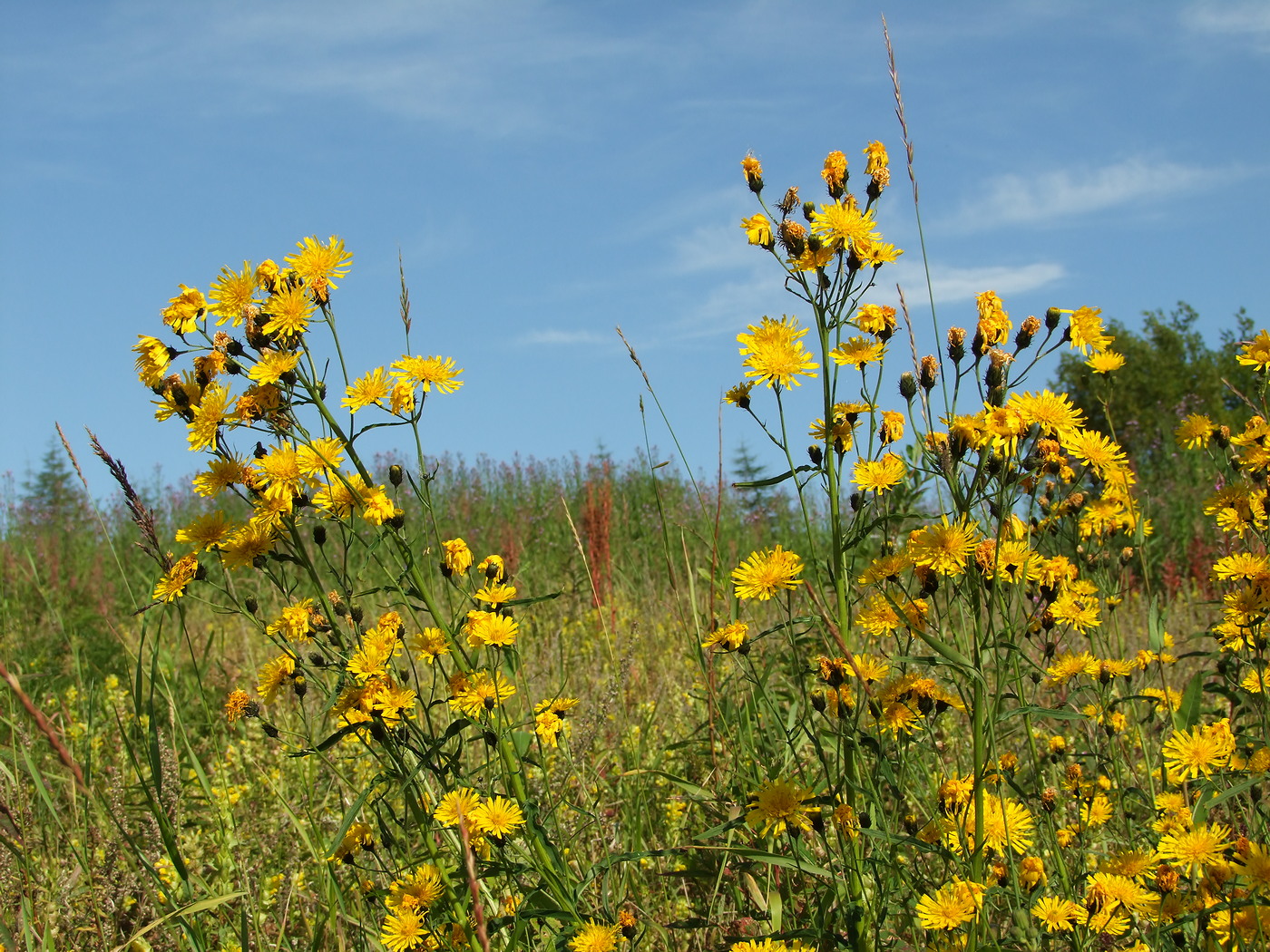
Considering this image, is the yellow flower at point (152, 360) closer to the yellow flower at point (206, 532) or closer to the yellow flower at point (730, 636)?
the yellow flower at point (206, 532)

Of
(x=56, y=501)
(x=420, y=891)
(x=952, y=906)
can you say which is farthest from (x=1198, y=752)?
(x=56, y=501)

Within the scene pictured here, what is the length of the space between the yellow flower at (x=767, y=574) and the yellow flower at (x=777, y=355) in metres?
0.35

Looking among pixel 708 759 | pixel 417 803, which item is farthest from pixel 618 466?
pixel 417 803

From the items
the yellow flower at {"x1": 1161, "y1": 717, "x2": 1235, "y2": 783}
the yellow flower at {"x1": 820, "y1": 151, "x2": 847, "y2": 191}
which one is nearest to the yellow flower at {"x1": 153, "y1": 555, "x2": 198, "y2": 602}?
the yellow flower at {"x1": 820, "y1": 151, "x2": 847, "y2": 191}

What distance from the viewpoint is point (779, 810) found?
5.53 ft

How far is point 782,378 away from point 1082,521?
121 centimetres

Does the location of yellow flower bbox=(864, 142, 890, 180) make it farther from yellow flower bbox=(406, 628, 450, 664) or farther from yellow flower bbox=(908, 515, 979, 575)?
yellow flower bbox=(406, 628, 450, 664)

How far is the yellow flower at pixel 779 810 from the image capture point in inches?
66.0

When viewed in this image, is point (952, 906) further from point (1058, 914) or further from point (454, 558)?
point (454, 558)

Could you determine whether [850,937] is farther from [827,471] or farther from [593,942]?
[827,471]

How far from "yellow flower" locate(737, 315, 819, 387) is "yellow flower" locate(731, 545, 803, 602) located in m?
Answer: 0.35

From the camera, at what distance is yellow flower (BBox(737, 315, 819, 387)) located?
184cm

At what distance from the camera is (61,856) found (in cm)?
285

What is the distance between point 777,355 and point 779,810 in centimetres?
88
